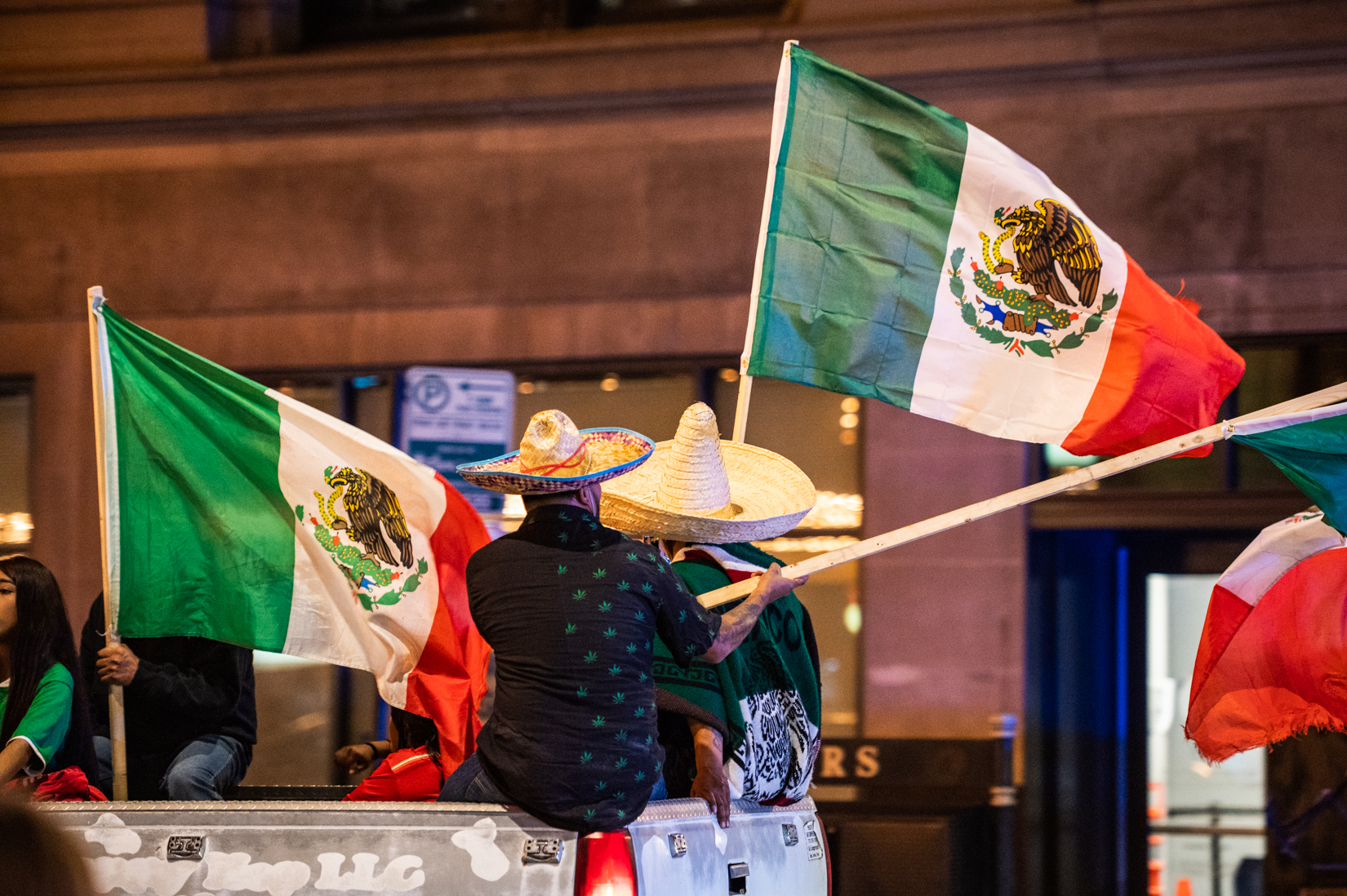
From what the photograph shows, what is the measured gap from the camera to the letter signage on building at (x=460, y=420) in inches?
320

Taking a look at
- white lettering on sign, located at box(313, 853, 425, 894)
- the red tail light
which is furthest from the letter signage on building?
the red tail light

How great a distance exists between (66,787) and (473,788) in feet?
5.65

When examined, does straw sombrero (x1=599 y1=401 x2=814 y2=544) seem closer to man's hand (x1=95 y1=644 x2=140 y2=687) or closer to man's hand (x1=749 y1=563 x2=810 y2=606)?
man's hand (x1=749 y1=563 x2=810 y2=606)

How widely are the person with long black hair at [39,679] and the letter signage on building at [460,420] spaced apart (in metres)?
2.86

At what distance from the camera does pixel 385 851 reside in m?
4.09

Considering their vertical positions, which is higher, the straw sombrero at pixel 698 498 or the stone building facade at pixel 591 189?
the stone building facade at pixel 591 189

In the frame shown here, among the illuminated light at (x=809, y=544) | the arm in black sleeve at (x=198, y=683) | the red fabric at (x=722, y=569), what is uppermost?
the illuminated light at (x=809, y=544)

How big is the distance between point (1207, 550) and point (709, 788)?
562 centimetres

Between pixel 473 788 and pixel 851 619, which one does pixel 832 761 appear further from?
pixel 473 788

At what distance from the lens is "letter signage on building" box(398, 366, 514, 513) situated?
814 centimetres

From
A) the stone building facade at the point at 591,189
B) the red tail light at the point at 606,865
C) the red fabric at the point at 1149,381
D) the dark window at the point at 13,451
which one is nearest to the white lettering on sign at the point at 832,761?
the stone building facade at the point at 591,189

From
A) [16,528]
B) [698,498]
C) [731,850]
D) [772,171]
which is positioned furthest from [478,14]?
[731,850]

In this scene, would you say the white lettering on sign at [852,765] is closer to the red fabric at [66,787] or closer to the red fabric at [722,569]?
the red fabric at [722,569]

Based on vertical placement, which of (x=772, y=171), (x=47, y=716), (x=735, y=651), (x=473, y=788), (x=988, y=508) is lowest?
(x=473, y=788)
